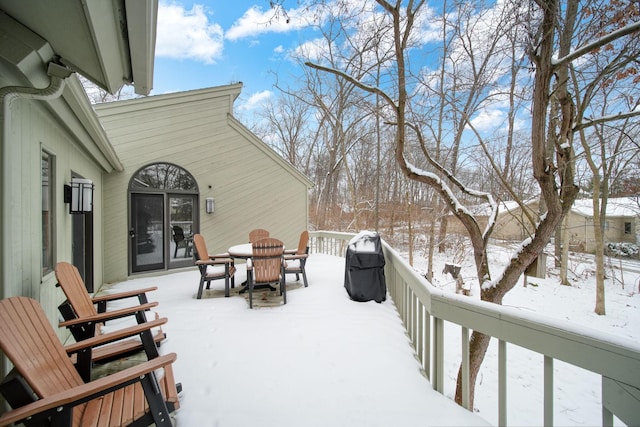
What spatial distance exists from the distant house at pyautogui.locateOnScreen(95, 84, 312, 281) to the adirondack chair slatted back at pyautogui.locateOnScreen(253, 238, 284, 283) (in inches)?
136

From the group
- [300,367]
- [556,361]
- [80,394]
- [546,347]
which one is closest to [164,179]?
[300,367]

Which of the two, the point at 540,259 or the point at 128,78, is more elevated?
the point at 128,78

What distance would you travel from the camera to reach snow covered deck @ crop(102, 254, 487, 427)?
1.89 m

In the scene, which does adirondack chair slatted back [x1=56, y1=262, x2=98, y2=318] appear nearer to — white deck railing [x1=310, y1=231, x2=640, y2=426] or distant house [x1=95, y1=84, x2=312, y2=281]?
white deck railing [x1=310, y1=231, x2=640, y2=426]

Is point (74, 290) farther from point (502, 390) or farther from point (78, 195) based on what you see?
point (502, 390)

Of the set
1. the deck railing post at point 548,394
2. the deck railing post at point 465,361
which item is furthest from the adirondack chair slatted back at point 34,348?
the deck railing post at point 548,394

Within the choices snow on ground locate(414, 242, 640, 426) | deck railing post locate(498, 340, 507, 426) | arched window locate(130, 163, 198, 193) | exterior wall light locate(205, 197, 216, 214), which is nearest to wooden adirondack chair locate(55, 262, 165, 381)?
deck railing post locate(498, 340, 507, 426)

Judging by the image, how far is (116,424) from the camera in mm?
1423

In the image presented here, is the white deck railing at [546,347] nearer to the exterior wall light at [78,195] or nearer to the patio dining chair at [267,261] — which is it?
the patio dining chair at [267,261]

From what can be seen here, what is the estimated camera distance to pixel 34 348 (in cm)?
151

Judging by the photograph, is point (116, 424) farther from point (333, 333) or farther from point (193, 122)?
point (193, 122)

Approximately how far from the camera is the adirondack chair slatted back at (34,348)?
130 centimetres

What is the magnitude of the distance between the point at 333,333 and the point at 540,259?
12.3ft

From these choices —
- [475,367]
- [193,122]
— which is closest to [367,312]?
[475,367]
